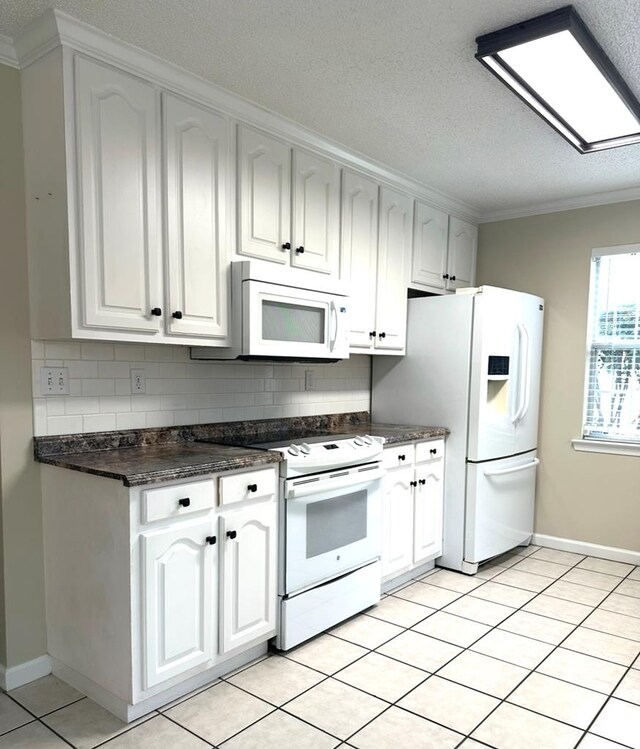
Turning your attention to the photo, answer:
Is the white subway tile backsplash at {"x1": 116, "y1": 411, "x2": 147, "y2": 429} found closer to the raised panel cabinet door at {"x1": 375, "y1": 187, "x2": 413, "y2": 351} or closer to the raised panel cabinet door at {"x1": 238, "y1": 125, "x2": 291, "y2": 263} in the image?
the raised panel cabinet door at {"x1": 238, "y1": 125, "x2": 291, "y2": 263}

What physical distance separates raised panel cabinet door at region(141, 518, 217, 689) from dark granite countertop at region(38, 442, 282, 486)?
21cm

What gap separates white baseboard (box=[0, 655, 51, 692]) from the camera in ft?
7.25

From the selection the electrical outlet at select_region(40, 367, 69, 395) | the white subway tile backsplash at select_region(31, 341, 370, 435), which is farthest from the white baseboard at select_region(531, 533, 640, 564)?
the electrical outlet at select_region(40, 367, 69, 395)

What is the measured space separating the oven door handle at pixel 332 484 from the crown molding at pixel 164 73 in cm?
169

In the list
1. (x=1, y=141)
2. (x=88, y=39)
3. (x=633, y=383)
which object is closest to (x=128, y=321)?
(x=1, y=141)

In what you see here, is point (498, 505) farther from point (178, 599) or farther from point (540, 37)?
point (540, 37)

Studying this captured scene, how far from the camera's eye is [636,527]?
12.4ft

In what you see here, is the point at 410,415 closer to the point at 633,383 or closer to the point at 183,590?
the point at 633,383

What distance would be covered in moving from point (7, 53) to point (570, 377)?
370cm

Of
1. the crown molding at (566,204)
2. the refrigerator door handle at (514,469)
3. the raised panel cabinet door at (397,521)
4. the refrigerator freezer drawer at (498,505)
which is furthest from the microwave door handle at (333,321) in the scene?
the crown molding at (566,204)

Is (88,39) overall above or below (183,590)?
above

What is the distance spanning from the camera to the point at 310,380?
11.5ft

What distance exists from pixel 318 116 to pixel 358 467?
171 centimetres

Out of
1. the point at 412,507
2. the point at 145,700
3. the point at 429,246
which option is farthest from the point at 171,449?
the point at 429,246
